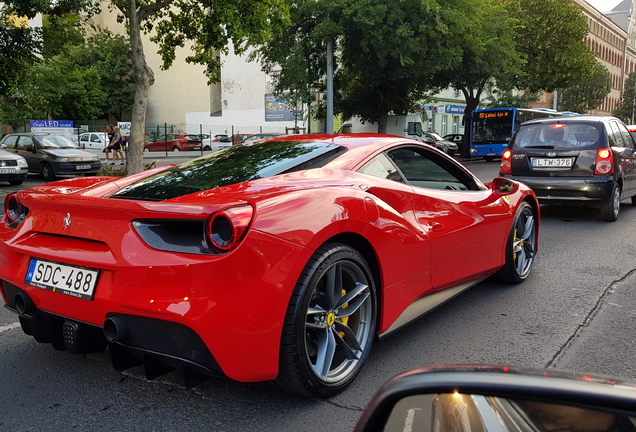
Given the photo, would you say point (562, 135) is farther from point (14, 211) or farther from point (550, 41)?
point (550, 41)

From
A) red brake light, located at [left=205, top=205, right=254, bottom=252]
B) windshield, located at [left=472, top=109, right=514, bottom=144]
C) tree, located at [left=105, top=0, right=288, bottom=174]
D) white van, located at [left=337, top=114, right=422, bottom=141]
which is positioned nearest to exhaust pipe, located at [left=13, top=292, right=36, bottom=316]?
red brake light, located at [left=205, top=205, right=254, bottom=252]

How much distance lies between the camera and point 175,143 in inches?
1570

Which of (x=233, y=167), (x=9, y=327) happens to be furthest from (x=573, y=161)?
(x=9, y=327)

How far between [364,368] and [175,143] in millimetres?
38488

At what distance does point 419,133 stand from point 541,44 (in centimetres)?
815

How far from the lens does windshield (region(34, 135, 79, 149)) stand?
1894cm

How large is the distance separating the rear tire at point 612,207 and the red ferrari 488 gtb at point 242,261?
19.1 ft

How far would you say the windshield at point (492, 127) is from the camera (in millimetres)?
29375

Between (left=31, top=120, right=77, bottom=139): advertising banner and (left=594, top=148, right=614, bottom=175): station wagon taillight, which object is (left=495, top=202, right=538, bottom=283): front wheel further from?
(left=31, top=120, right=77, bottom=139): advertising banner

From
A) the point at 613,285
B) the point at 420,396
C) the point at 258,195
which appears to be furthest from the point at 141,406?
the point at 613,285

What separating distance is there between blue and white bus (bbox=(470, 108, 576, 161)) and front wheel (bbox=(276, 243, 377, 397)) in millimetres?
27676

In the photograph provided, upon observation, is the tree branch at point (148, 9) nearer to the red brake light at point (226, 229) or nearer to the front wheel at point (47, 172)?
the front wheel at point (47, 172)

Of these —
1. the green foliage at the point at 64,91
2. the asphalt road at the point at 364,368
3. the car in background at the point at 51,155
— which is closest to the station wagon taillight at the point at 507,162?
the asphalt road at the point at 364,368

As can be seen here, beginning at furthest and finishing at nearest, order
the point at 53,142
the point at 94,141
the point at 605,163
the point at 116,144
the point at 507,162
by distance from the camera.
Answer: the point at 94,141
the point at 116,144
the point at 53,142
the point at 507,162
the point at 605,163
